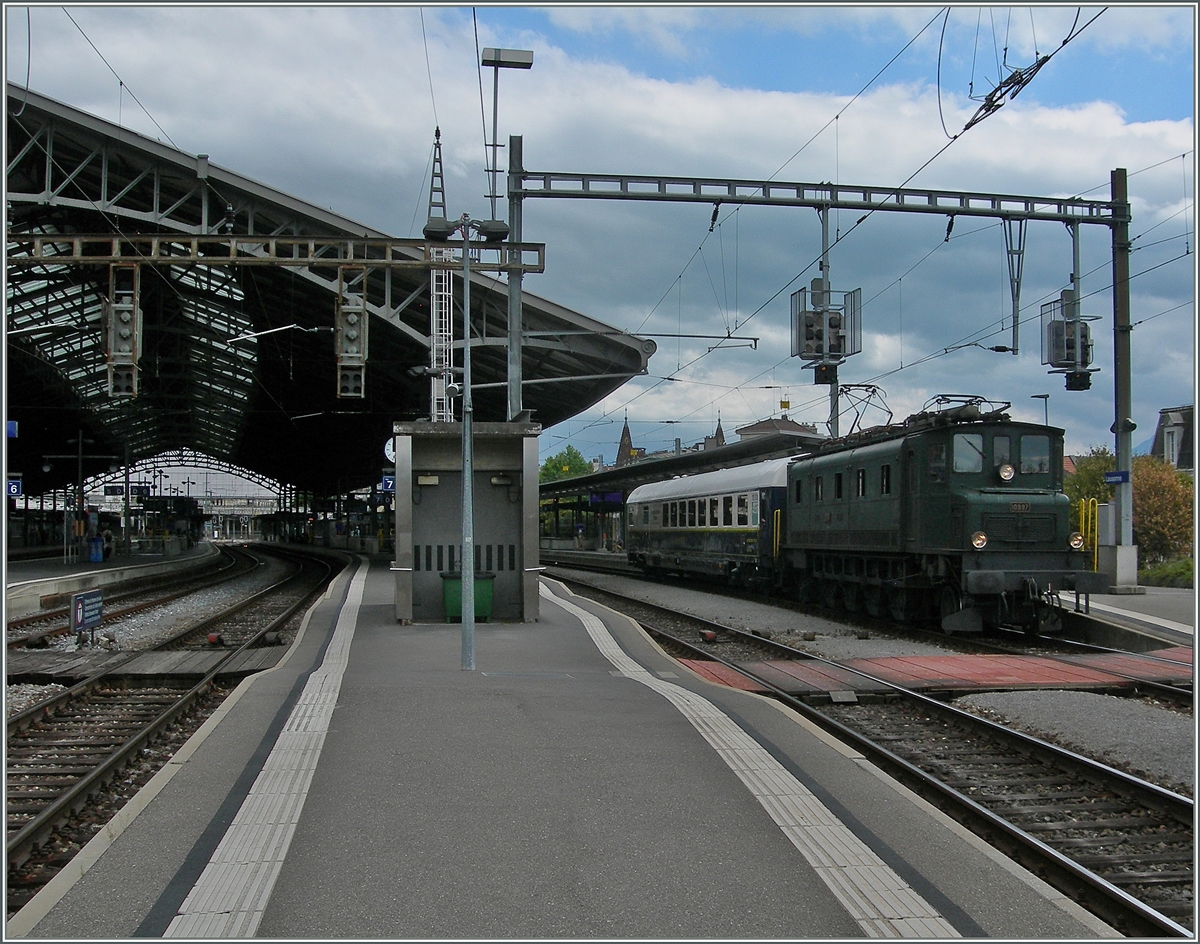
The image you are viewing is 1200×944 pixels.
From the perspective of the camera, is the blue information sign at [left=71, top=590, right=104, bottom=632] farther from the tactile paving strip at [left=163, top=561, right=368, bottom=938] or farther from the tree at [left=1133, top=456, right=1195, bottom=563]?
the tree at [left=1133, top=456, right=1195, bottom=563]

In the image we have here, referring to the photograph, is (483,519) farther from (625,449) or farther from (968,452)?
(625,449)

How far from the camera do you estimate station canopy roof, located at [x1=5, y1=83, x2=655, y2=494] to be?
2542 centimetres

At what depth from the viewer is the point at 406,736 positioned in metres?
8.03

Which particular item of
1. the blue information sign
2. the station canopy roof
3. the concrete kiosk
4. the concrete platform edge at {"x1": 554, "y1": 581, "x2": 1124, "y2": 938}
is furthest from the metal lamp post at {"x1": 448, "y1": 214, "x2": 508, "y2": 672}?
the station canopy roof

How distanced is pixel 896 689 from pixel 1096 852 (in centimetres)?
509

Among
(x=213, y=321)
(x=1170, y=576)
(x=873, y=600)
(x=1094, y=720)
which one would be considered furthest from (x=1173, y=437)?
(x=1094, y=720)

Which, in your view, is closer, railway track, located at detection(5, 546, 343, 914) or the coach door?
railway track, located at detection(5, 546, 343, 914)

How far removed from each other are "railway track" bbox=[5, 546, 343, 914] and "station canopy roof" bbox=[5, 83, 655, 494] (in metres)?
8.21

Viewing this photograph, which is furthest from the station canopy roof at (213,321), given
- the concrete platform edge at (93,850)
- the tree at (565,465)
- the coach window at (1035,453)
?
the tree at (565,465)

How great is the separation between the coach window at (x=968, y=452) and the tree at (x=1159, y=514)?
73.6 feet

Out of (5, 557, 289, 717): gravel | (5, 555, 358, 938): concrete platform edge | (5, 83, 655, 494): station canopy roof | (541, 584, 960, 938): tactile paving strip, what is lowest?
(5, 557, 289, 717): gravel

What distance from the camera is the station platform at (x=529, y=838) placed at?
4.67 metres

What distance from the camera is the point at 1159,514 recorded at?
117ft

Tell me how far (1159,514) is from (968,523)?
78.8 ft
